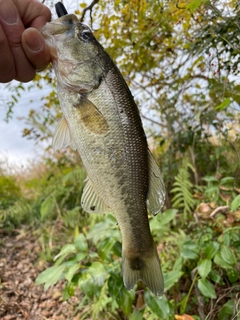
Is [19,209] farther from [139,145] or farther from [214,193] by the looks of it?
[139,145]

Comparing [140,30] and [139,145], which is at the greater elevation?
[140,30]

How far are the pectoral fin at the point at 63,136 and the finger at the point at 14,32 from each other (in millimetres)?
243

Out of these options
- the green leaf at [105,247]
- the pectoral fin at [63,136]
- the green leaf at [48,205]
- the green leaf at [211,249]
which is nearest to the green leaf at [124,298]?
the green leaf at [105,247]

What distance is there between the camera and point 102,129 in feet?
4.77

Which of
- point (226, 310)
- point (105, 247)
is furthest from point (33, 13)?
point (226, 310)

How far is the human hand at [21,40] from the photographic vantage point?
1.41m

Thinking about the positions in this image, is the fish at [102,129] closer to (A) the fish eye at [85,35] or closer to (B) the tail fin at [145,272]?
(A) the fish eye at [85,35]

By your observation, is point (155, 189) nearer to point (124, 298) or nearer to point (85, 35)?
point (85, 35)

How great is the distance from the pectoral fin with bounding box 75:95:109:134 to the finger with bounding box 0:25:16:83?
0.29 metres

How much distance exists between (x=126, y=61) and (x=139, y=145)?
317cm

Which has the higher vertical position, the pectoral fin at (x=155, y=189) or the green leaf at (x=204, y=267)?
the pectoral fin at (x=155, y=189)

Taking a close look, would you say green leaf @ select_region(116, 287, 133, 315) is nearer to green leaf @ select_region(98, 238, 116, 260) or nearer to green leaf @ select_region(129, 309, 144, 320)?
green leaf @ select_region(129, 309, 144, 320)

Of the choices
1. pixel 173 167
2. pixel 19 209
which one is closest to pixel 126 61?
pixel 173 167

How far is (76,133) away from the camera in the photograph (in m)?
1.45
